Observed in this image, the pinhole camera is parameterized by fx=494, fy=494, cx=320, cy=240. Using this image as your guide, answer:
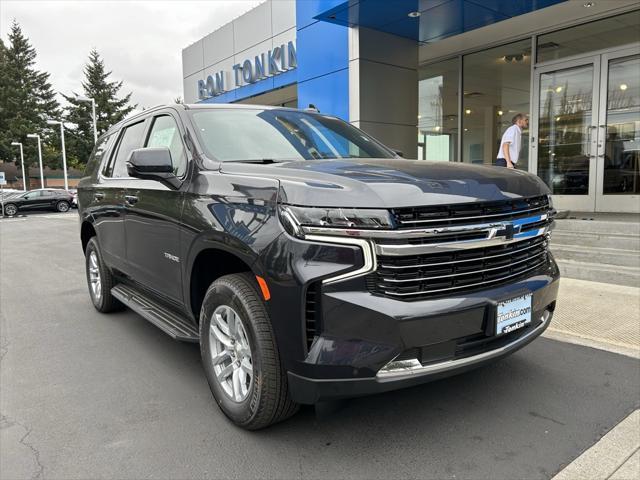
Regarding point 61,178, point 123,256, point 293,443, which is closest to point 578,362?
point 293,443

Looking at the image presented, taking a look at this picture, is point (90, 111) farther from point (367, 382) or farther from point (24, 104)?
point (367, 382)

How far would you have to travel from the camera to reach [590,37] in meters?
9.33

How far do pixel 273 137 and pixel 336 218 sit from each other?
145cm

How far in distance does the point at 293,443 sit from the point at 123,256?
247 cm

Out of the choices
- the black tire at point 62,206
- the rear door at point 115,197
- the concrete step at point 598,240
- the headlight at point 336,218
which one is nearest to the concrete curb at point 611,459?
the headlight at point 336,218

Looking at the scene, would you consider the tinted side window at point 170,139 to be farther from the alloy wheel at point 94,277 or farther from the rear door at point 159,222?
the alloy wheel at point 94,277

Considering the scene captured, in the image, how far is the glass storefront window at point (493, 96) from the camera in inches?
438

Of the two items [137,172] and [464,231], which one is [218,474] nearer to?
[464,231]

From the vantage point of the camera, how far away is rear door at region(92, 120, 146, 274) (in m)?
4.27

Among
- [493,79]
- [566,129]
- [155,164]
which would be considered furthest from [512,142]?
[155,164]

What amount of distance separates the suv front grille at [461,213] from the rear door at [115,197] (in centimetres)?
259

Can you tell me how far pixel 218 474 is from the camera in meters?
2.42

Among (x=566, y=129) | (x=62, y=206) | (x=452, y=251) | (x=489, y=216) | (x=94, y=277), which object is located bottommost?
(x=62, y=206)

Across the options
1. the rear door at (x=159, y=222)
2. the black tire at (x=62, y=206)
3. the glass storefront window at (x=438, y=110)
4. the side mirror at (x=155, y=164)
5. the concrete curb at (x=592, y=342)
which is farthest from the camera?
the black tire at (x=62, y=206)
